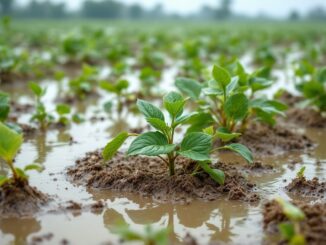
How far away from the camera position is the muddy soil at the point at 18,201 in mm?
3105

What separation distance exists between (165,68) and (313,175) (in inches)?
274

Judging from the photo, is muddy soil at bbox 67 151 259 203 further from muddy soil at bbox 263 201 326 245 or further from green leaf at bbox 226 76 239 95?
green leaf at bbox 226 76 239 95

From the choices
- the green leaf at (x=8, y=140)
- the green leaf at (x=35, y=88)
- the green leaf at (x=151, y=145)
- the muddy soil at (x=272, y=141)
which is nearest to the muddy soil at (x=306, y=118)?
the muddy soil at (x=272, y=141)

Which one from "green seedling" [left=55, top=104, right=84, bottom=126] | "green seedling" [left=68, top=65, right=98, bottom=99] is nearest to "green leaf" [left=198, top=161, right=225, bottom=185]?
"green seedling" [left=55, top=104, right=84, bottom=126]

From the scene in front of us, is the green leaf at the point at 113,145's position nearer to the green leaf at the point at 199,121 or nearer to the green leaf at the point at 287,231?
the green leaf at the point at 199,121

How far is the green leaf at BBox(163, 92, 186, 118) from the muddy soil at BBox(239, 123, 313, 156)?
124 cm

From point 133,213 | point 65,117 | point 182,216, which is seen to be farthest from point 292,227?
point 65,117

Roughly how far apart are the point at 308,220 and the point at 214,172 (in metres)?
0.85

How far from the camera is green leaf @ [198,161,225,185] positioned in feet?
11.2

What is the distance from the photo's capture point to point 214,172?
3434mm

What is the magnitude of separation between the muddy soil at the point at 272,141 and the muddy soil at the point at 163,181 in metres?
0.79

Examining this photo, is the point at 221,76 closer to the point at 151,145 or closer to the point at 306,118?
the point at 151,145

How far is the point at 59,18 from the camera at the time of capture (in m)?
36.0

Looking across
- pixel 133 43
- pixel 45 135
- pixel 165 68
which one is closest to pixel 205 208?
pixel 45 135
